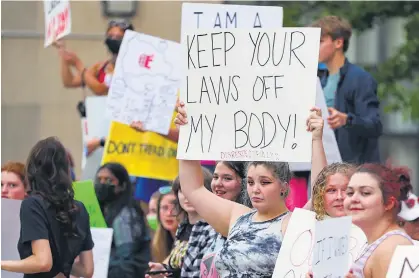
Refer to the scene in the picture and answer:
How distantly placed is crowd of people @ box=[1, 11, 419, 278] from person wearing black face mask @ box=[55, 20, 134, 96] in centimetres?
144

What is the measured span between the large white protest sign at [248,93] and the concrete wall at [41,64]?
678cm

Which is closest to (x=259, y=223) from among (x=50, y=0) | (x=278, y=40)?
(x=278, y=40)

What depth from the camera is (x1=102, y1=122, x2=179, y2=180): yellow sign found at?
11109 millimetres

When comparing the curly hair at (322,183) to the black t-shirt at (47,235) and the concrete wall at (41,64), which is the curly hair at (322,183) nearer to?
the black t-shirt at (47,235)

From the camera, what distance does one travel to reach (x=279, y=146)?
24.3 ft

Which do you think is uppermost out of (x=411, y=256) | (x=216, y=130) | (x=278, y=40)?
(x=278, y=40)

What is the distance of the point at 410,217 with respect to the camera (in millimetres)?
8391

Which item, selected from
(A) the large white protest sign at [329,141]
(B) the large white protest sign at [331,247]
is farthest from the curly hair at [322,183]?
(A) the large white protest sign at [329,141]

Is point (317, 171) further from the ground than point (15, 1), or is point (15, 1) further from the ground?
point (15, 1)

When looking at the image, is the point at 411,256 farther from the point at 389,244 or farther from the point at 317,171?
the point at 317,171

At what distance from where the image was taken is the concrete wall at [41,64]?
14.6 metres

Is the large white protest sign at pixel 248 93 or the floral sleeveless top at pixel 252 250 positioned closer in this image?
the floral sleeveless top at pixel 252 250

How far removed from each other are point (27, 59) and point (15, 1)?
24.7 inches

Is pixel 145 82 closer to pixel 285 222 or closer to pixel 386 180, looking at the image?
pixel 285 222
